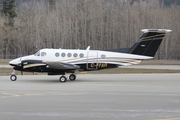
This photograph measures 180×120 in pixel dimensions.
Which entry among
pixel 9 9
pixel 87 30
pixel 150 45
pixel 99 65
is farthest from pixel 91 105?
pixel 9 9

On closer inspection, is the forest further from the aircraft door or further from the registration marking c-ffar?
the aircraft door

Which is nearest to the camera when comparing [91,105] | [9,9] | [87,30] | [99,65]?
[91,105]

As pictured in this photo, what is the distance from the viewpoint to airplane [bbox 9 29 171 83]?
25.3 m

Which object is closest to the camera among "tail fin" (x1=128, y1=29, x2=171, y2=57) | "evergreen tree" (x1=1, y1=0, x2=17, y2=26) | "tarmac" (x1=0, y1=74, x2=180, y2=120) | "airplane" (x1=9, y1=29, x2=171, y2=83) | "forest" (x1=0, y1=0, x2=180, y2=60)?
"tarmac" (x1=0, y1=74, x2=180, y2=120)

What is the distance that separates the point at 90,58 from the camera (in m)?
25.6

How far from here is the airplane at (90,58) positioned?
995 inches

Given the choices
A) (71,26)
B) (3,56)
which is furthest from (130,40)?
(3,56)

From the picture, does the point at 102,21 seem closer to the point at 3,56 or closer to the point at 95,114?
the point at 3,56

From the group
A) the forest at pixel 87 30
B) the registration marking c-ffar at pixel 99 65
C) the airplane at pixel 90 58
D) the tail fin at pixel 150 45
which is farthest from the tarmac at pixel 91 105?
the forest at pixel 87 30

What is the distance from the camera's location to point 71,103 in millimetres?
14742

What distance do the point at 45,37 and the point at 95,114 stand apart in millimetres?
65319

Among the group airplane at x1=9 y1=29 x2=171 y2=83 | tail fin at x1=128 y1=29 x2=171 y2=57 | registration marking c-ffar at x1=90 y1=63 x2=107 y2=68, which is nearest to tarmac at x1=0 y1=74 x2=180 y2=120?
airplane at x1=9 y1=29 x2=171 y2=83

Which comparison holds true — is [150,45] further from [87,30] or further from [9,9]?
[9,9]

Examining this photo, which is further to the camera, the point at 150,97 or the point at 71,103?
the point at 150,97
